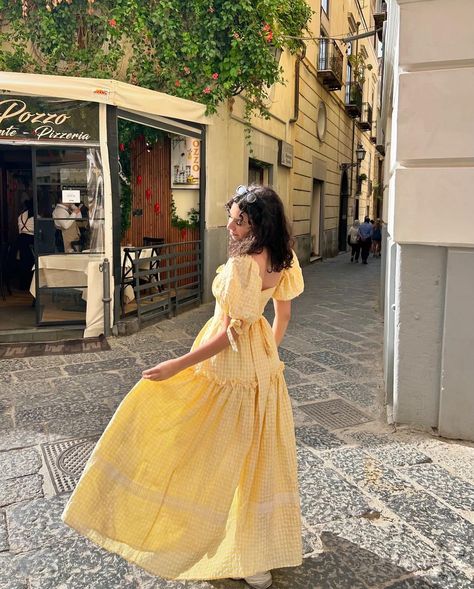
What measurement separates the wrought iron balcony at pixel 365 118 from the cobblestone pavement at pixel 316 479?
20637 millimetres

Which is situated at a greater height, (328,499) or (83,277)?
(83,277)

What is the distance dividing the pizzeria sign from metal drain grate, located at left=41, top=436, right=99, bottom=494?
4085 mm

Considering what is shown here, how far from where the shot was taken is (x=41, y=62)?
25.9ft

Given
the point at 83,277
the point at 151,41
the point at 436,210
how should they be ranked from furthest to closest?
the point at 151,41, the point at 83,277, the point at 436,210

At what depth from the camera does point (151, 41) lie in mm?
8070

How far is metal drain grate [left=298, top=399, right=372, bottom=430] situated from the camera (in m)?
4.28

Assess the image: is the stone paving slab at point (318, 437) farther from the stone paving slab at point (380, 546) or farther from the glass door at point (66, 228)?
the glass door at point (66, 228)

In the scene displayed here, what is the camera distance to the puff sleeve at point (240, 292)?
2.13 m

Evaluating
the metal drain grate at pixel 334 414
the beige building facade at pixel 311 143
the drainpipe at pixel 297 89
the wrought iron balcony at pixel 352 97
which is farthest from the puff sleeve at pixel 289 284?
the wrought iron balcony at pixel 352 97

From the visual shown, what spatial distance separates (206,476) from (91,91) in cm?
535

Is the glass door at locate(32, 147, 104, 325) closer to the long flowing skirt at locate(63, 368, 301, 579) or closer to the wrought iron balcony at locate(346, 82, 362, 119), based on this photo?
the long flowing skirt at locate(63, 368, 301, 579)

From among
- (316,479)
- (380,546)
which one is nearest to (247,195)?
(380,546)

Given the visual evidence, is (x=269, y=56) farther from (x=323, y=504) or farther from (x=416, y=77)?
(x=323, y=504)

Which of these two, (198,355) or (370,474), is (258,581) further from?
(370,474)
